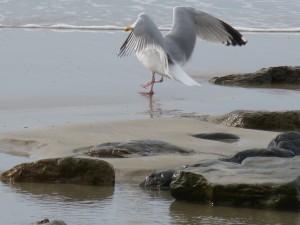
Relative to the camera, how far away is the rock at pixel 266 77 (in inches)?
459

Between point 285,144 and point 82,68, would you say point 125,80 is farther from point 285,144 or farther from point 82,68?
point 285,144

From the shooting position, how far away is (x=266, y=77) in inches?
461

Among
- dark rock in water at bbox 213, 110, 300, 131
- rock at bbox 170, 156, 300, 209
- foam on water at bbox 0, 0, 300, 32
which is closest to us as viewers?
rock at bbox 170, 156, 300, 209

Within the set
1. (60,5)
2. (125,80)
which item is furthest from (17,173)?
(60,5)

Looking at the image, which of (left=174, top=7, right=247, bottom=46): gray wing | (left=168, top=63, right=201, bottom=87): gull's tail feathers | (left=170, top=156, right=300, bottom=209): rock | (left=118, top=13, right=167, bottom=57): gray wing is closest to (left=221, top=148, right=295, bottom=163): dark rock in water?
(left=170, top=156, right=300, bottom=209): rock

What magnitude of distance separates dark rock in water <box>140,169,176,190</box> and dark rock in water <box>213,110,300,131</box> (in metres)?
2.37

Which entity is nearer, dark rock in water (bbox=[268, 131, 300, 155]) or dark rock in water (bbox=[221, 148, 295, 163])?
dark rock in water (bbox=[221, 148, 295, 163])

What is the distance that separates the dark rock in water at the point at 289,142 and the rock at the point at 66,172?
1.36m

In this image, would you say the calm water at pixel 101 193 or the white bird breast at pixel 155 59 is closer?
the calm water at pixel 101 193

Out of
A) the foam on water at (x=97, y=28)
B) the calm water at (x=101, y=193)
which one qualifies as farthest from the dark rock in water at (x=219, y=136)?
the foam on water at (x=97, y=28)

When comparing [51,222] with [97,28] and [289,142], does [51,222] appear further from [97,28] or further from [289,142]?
[97,28]

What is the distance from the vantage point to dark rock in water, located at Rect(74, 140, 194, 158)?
7141 mm

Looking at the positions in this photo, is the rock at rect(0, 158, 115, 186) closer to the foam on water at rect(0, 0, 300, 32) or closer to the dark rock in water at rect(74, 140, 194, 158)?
the dark rock in water at rect(74, 140, 194, 158)

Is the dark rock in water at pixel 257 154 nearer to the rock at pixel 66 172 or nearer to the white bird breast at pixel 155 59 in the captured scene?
the rock at pixel 66 172
